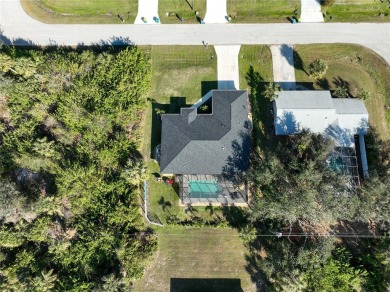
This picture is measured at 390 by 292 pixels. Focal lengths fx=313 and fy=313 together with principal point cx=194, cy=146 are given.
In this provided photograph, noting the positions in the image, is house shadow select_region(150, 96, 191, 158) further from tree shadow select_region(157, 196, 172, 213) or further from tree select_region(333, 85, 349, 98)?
tree select_region(333, 85, 349, 98)

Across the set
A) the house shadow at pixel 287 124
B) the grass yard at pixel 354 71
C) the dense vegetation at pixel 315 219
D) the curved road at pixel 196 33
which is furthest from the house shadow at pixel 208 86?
the grass yard at pixel 354 71

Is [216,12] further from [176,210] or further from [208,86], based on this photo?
[176,210]

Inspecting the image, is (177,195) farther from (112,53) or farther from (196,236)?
(112,53)

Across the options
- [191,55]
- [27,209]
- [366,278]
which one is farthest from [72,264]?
[366,278]

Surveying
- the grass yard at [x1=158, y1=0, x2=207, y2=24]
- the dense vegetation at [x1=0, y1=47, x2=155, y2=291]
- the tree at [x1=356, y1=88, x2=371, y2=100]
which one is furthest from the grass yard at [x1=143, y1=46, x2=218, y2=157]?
the tree at [x1=356, y1=88, x2=371, y2=100]

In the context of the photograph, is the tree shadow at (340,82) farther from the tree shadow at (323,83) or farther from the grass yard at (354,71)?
the tree shadow at (323,83)

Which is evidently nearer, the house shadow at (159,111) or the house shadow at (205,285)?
the house shadow at (205,285)

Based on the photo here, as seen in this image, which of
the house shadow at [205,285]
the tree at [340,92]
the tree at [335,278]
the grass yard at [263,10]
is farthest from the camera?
the grass yard at [263,10]
